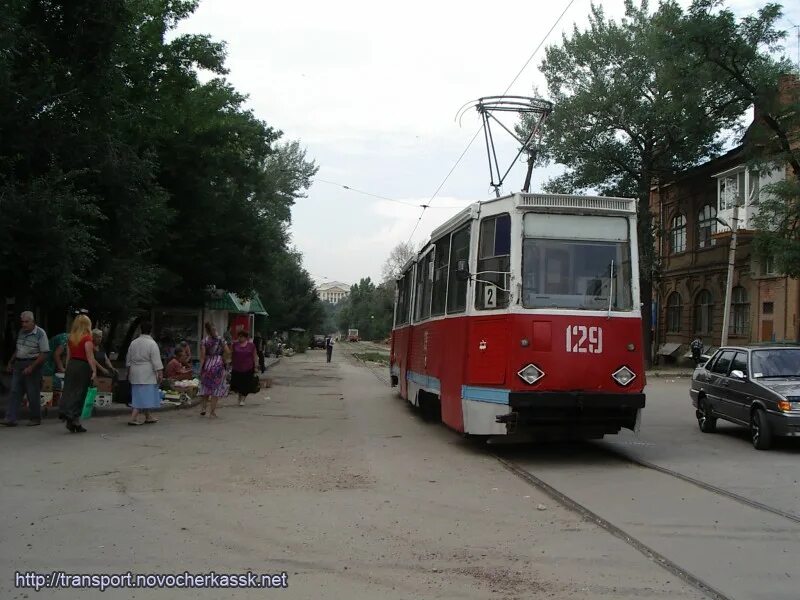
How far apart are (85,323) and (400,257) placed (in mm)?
97499

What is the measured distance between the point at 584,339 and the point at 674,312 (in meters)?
39.3

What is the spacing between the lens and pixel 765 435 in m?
10.8

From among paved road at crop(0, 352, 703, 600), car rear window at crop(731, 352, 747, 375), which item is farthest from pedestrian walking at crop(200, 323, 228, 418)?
car rear window at crop(731, 352, 747, 375)

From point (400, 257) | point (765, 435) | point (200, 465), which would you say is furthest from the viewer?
point (400, 257)

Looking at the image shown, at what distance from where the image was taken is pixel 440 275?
40.5ft

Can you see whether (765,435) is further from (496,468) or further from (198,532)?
(198,532)

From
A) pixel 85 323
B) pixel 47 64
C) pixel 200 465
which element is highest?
pixel 47 64

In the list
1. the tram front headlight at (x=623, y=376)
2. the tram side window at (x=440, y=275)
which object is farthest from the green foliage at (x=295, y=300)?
the tram front headlight at (x=623, y=376)

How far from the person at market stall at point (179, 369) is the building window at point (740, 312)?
29.2m

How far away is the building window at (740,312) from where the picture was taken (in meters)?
37.0

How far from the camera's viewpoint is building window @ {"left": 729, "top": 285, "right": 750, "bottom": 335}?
3697 cm

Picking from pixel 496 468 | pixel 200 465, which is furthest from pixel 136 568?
pixel 496 468

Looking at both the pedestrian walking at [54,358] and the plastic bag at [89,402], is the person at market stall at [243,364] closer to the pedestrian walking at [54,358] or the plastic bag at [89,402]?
the plastic bag at [89,402]

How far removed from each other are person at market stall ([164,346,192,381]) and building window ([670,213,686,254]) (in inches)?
1346
